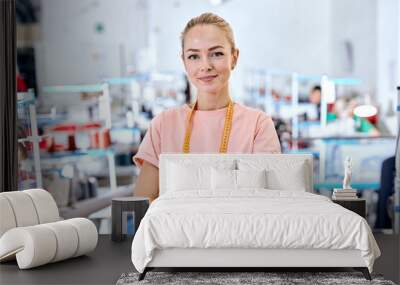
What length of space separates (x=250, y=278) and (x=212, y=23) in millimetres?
3159

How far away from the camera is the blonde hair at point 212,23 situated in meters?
7.68

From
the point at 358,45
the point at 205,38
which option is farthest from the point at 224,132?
the point at 358,45

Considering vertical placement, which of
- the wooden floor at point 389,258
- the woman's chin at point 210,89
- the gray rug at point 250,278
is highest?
the woman's chin at point 210,89

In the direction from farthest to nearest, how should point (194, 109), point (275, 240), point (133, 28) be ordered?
1. point (133, 28)
2. point (194, 109)
3. point (275, 240)

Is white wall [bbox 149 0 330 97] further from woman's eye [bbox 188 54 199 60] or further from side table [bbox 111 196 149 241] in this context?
side table [bbox 111 196 149 241]

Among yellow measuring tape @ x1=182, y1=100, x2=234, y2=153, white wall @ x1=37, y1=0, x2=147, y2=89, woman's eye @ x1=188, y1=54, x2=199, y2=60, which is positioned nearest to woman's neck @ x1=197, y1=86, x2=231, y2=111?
yellow measuring tape @ x1=182, y1=100, x2=234, y2=153

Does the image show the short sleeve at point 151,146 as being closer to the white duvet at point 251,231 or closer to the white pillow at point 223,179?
the white pillow at point 223,179

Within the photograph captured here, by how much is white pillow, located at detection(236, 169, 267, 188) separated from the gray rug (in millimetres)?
1221

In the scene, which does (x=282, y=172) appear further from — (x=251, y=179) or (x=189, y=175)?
(x=189, y=175)

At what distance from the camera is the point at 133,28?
26.7 ft

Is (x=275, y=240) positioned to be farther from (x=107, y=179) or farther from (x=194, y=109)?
(x=107, y=179)

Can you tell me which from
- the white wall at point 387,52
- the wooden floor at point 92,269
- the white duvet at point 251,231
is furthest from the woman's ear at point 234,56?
the white duvet at point 251,231

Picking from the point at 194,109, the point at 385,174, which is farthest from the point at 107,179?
the point at 385,174

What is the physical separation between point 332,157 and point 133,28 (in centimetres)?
246
